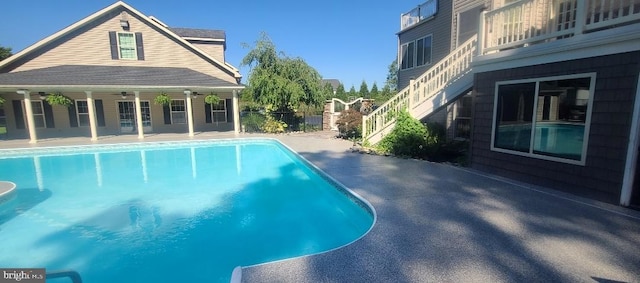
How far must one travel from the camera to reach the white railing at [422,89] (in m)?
9.10

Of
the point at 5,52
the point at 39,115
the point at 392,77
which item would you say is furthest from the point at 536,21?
the point at 392,77

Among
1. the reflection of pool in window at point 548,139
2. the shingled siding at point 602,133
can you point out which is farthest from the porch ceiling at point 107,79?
the shingled siding at point 602,133

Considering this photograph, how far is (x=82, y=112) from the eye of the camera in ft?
57.8

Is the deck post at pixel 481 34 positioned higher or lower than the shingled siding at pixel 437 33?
lower

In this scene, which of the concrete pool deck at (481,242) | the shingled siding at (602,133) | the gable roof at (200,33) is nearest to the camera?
the concrete pool deck at (481,242)

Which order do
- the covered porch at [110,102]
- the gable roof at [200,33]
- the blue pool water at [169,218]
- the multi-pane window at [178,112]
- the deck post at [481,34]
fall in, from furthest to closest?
the gable roof at [200,33] → the multi-pane window at [178,112] → the covered porch at [110,102] → the deck post at [481,34] → the blue pool water at [169,218]

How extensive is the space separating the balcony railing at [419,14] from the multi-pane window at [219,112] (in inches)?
490

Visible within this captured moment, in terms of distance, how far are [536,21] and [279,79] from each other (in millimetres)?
13898

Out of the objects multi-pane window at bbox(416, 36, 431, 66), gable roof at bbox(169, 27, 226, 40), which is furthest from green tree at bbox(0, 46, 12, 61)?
multi-pane window at bbox(416, 36, 431, 66)

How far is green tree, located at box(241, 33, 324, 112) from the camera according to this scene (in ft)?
60.0

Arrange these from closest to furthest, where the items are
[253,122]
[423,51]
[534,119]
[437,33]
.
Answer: [534,119], [437,33], [423,51], [253,122]

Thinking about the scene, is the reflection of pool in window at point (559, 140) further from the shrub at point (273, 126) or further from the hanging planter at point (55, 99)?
the hanging planter at point (55, 99)

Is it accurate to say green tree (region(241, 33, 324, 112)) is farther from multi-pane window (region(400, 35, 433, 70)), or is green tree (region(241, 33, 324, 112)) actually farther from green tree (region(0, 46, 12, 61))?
green tree (region(0, 46, 12, 61))

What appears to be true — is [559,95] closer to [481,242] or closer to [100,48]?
[481,242]
